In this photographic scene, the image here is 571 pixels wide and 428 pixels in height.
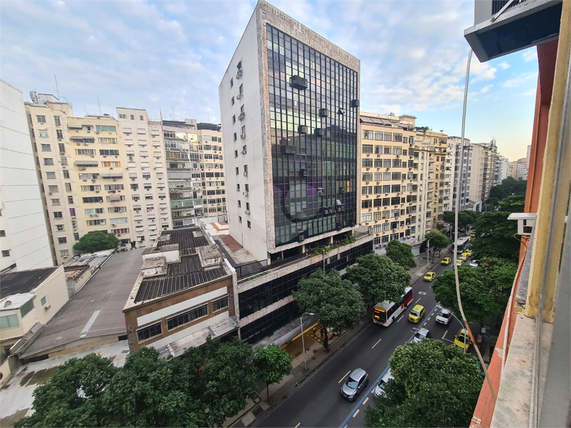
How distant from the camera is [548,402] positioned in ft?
8.24

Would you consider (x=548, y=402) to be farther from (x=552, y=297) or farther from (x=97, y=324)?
(x=97, y=324)

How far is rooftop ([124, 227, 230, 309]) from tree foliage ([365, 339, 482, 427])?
42.5ft

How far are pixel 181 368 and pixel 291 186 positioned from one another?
16724 millimetres

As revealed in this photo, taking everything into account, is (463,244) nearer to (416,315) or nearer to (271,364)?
(416,315)

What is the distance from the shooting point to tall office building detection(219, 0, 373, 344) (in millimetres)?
20938

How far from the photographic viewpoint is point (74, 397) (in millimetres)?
9797

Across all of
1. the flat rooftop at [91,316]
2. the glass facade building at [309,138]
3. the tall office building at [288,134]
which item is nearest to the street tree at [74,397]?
the flat rooftop at [91,316]

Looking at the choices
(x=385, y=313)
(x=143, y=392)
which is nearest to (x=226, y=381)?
(x=143, y=392)

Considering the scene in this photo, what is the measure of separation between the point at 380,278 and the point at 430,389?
14636 mm

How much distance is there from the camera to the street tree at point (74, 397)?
331 inches

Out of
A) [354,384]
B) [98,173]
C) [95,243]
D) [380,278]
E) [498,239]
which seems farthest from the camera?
[98,173]

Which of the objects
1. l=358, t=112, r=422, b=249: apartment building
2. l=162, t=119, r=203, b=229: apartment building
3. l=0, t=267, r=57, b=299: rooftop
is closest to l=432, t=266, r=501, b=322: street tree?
l=358, t=112, r=422, b=249: apartment building

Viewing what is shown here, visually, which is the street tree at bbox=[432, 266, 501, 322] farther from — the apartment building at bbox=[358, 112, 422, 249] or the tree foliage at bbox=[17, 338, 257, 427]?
the tree foliage at bbox=[17, 338, 257, 427]

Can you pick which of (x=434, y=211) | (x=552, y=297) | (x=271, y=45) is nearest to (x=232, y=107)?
(x=271, y=45)
